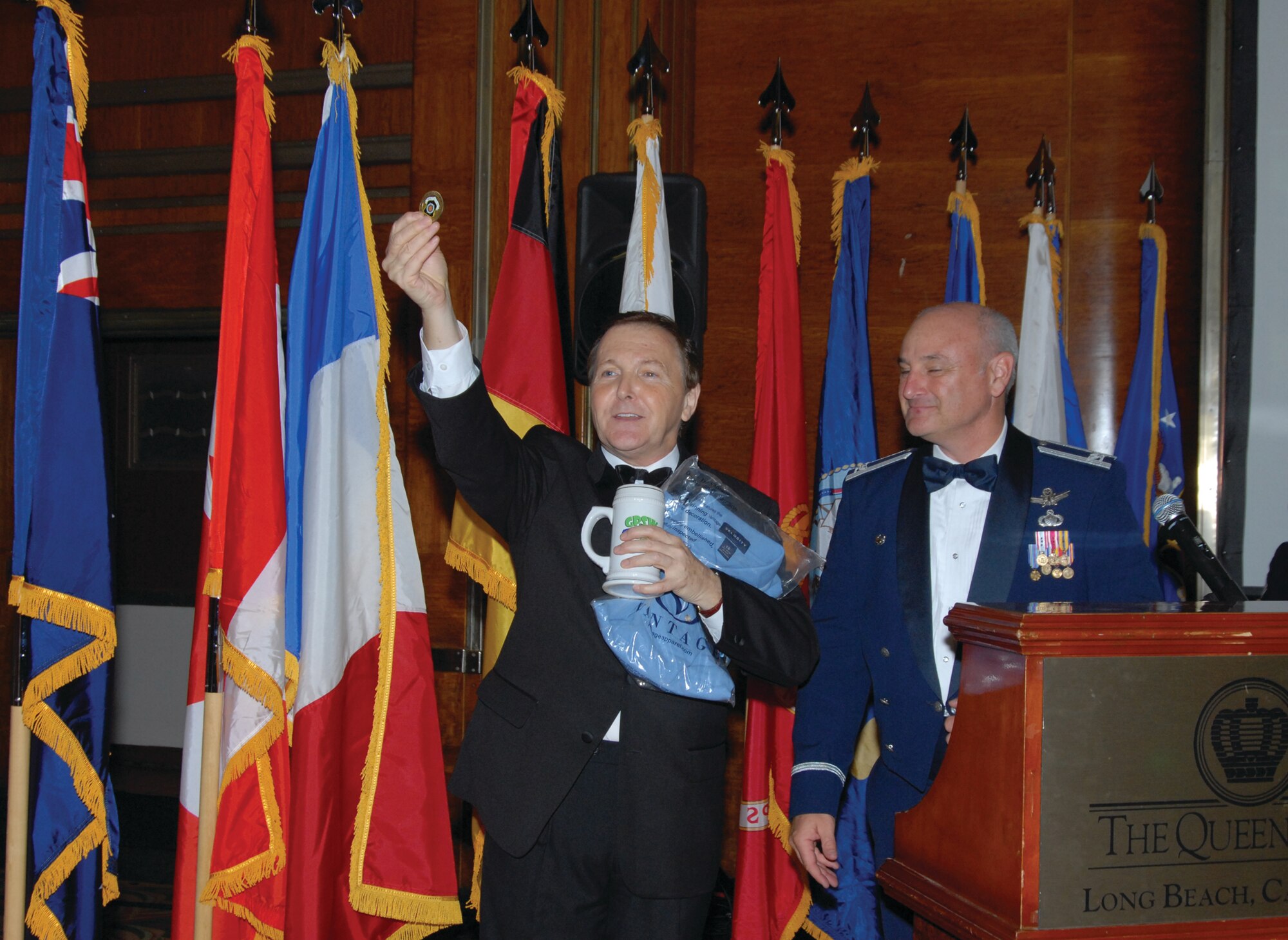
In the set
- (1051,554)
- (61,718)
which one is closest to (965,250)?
(1051,554)

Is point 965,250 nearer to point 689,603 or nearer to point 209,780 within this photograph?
point 689,603

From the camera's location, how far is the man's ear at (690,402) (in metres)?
1.88

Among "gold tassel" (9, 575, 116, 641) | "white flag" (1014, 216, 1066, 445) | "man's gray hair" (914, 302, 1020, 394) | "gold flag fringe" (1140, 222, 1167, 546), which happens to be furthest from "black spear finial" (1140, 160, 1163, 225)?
"gold tassel" (9, 575, 116, 641)

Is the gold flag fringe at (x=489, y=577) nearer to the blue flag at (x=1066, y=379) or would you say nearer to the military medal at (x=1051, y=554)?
the military medal at (x=1051, y=554)

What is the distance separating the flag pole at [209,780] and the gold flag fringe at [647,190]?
52.3 inches

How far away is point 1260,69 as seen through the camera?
3.37m

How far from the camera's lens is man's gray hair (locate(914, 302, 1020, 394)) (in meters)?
1.97

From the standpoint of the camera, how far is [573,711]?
1638 mm

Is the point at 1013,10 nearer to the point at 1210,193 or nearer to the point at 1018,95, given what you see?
the point at 1018,95

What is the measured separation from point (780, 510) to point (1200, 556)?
4.60 feet

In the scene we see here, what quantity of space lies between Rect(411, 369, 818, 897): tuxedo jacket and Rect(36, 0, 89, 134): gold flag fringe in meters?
1.21

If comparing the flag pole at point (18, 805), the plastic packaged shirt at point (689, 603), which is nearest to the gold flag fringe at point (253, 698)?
the flag pole at point (18, 805)

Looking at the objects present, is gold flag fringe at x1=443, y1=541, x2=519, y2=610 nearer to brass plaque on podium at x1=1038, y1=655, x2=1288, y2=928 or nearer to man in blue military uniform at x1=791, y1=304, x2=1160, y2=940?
man in blue military uniform at x1=791, y1=304, x2=1160, y2=940

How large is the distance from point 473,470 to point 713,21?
119 inches
